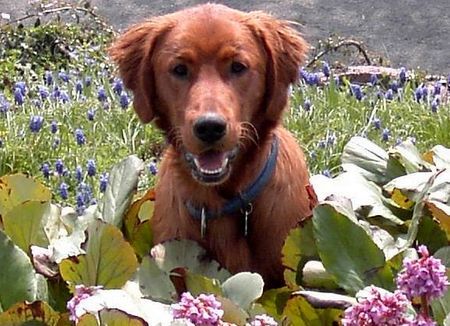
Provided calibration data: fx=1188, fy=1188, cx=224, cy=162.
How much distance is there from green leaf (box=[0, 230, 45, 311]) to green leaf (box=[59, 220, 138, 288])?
8 cm

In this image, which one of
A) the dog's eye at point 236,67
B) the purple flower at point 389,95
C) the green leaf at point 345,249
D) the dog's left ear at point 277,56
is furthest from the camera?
the purple flower at point 389,95

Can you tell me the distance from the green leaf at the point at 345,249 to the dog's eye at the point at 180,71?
3.76 ft

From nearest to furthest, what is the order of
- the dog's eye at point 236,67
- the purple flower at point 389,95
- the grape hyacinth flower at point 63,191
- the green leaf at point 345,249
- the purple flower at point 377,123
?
1. the green leaf at point 345,249
2. the dog's eye at point 236,67
3. the grape hyacinth flower at point 63,191
4. the purple flower at point 377,123
5. the purple flower at point 389,95

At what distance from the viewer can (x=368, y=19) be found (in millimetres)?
10133

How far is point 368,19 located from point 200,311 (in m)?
8.31

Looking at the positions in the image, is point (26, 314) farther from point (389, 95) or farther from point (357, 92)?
point (389, 95)

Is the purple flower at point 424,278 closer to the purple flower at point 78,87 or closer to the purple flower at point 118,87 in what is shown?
the purple flower at point 118,87

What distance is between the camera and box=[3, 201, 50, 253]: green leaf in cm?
290

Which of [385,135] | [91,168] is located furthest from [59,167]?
[385,135]

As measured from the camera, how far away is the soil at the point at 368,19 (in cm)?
941

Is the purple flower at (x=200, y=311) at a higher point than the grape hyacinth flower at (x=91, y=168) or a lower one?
higher

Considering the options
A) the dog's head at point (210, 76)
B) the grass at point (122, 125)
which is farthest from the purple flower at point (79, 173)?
the dog's head at point (210, 76)

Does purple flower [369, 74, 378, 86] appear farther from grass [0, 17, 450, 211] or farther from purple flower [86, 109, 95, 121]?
purple flower [86, 109, 95, 121]

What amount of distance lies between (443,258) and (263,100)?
4.10 ft
